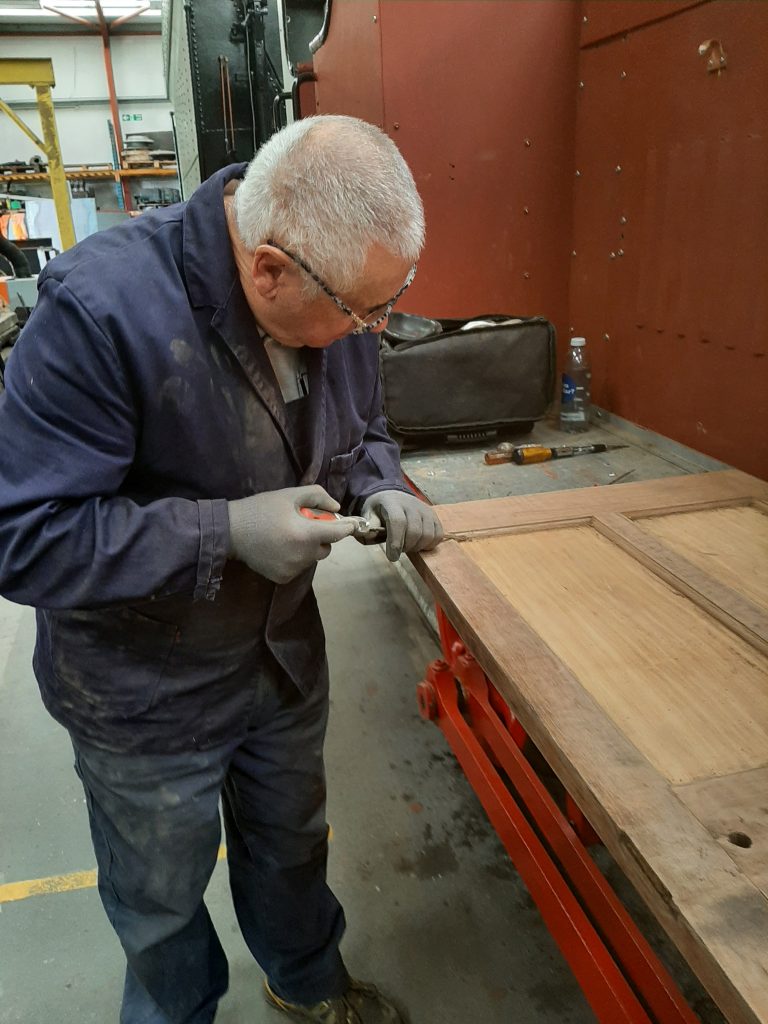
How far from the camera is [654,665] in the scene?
1.12m

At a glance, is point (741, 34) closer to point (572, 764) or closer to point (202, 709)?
point (572, 764)

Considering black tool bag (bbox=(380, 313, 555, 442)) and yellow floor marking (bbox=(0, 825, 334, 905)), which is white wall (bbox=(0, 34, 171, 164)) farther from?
yellow floor marking (bbox=(0, 825, 334, 905))

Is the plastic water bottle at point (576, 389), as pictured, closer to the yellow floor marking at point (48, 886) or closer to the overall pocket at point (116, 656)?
the overall pocket at point (116, 656)

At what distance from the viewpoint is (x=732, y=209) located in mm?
1947

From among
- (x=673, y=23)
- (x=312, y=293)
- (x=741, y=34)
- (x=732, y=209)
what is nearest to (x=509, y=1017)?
(x=312, y=293)

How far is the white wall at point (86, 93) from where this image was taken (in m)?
12.1

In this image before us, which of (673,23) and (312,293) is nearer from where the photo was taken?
(312,293)

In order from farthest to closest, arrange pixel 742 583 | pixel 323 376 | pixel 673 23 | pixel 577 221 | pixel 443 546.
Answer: pixel 577 221, pixel 673 23, pixel 443 546, pixel 742 583, pixel 323 376

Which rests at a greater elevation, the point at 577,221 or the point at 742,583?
the point at 577,221

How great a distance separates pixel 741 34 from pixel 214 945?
236 cm

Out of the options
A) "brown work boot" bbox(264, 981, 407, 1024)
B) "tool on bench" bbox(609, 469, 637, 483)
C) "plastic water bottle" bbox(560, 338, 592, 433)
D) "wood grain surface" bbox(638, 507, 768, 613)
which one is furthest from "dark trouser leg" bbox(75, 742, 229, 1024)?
"plastic water bottle" bbox(560, 338, 592, 433)

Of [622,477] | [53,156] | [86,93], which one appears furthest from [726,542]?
[86,93]

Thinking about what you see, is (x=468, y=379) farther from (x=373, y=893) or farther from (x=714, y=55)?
(x=373, y=893)

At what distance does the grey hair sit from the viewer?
92cm
